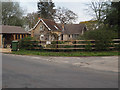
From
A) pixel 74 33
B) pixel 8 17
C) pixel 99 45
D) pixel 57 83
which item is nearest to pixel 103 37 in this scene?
pixel 99 45

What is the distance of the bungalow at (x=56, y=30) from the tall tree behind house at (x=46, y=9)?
1168cm

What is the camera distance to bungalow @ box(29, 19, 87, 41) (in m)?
35.5

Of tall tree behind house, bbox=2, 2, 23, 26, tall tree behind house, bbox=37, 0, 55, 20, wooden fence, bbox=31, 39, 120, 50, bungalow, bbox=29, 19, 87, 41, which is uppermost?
tall tree behind house, bbox=37, 0, 55, 20

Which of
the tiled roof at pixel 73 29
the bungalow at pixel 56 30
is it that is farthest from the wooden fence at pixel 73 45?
the tiled roof at pixel 73 29

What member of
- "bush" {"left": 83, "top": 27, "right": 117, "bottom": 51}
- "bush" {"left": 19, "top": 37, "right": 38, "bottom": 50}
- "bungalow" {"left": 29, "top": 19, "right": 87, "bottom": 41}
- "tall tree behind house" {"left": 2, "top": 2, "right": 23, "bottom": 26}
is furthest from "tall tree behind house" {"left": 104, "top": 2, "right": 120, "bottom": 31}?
"tall tree behind house" {"left": 2, "top": 2, "right": 23, "bottom": 26}

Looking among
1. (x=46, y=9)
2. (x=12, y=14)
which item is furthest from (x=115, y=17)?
(x=46, y=9)

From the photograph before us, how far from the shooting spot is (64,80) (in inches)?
268

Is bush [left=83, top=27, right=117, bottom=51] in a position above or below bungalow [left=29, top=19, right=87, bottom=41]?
below

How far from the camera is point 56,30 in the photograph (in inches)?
1489

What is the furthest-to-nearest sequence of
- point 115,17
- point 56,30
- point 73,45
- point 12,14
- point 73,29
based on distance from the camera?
point 73,29, point 12,14, point 56,30, point 115,17, point 73,45

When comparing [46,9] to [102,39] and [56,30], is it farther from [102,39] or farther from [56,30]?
[102,39]

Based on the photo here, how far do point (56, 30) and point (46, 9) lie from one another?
72.5ft

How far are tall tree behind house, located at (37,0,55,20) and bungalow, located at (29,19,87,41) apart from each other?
11.7m

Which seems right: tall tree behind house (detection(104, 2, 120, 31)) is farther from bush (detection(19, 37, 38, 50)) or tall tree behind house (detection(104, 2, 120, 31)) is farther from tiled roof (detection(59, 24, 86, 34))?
tiled roof (detection(59, 24, 86, 34))
